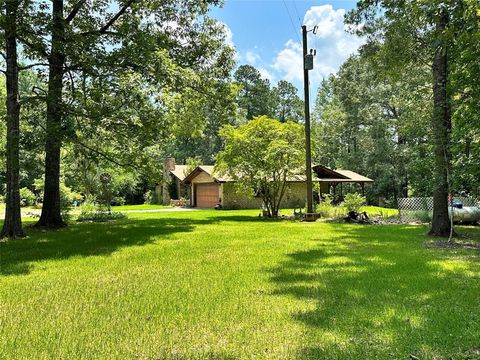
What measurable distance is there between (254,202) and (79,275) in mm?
23237

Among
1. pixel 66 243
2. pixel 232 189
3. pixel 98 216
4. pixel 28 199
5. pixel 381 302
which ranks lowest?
pixel 381 302

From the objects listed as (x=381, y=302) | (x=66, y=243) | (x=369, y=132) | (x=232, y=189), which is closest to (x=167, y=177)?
(x=232, y=189)

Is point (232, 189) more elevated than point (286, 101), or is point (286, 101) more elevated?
point (286, 101)

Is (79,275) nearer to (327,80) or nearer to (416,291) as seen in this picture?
(416,291)

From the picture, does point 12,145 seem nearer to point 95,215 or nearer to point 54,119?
point 54,119

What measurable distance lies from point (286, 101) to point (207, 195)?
33693mm

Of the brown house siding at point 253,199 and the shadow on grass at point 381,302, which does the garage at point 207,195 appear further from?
the shadow on grass at point 381,302

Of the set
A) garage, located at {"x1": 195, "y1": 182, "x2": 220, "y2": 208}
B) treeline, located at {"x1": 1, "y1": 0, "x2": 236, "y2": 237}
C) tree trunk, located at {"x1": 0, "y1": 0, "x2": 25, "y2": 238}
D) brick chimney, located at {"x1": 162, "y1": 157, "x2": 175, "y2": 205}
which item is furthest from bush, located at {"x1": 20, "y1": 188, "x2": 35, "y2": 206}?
tree trunk, located at {"x1": 0, "y1": 0, "x2": 25, "y2": 238}

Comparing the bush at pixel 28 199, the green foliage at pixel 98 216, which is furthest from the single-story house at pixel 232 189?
the bush at pixel 28 199

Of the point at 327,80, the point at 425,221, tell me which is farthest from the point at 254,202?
the point at 327,80

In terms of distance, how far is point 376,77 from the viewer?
17.1 m

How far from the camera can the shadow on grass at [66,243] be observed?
8188mm

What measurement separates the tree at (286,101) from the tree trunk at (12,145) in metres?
50.6

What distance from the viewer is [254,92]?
Result: 191 feet
